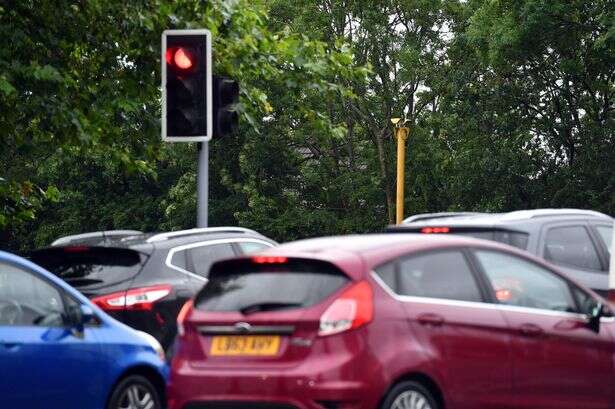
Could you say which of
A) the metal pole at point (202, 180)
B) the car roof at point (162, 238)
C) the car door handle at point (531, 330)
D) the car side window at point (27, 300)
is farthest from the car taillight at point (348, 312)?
the metal pole at point (202, 180)

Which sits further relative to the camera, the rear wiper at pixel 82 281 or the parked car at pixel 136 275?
the rear wiper at pixel 82 281

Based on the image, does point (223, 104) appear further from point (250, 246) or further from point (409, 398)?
point (409, 398)

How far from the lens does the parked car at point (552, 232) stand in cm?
1297

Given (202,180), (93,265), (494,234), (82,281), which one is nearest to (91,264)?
(93,265)

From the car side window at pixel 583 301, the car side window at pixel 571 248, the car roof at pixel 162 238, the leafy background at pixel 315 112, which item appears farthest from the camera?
the leafy background at pixel 315 112

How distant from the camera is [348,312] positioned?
8703mm

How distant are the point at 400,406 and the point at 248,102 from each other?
11.8 metres

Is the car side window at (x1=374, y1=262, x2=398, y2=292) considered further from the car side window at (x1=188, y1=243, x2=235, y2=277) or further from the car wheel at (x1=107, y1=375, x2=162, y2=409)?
the car side window at (x1=188, y1=243, x2=235, y2=277)

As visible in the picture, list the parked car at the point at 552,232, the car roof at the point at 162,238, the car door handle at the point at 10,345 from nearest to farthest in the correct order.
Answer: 1. the car door handle at the point at 10,345
2. the parked car at the point at 552,232
3. the car roof at the point at 162,238

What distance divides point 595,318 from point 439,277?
55.9 inches

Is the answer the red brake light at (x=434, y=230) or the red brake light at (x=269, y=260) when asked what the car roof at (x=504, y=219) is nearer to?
the red brake light at (x=434, y=230)

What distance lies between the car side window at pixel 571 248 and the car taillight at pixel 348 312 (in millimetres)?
4772

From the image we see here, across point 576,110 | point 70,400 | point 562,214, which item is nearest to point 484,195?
point 576,110

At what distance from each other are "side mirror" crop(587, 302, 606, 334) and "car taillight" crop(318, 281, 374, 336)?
2.06 m
